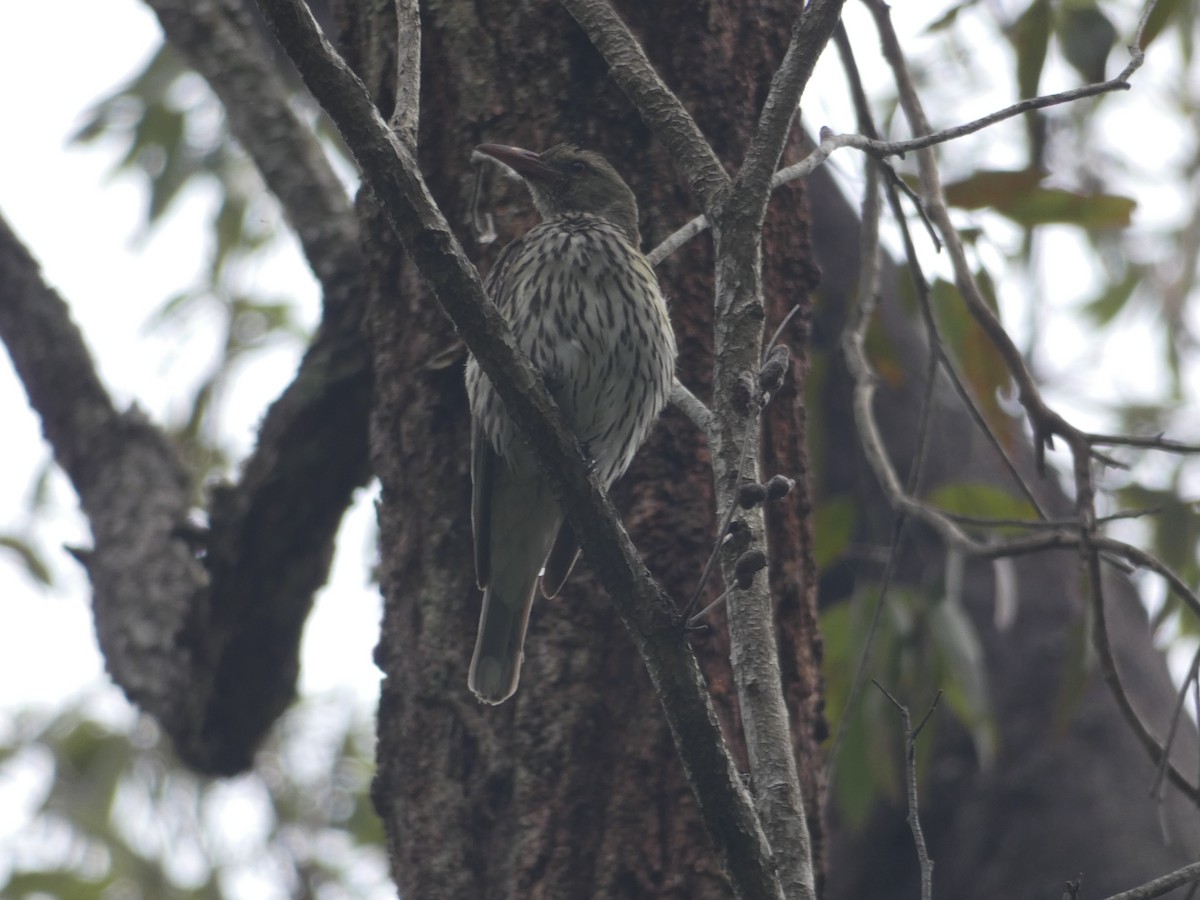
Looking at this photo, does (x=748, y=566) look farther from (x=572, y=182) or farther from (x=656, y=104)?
(x=572, y=182)

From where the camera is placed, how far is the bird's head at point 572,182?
9.90 feet

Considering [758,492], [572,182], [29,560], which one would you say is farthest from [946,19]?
[29,560]

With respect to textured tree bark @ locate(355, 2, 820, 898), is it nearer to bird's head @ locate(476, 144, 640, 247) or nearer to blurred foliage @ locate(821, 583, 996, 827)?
bird's head @ locate(476, 144, 640, 247)

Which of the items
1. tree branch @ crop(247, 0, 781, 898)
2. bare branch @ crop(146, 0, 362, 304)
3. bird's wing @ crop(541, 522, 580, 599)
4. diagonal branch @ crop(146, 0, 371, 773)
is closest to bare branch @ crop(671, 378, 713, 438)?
tree branch @ crop(247, 0, 781, 898)

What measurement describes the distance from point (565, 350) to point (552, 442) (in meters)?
1.18

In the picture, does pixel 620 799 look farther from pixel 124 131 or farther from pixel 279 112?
pixel 124 131

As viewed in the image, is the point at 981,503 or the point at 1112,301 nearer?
the point at 981,503

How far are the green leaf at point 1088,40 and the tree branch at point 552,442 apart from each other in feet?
7.67

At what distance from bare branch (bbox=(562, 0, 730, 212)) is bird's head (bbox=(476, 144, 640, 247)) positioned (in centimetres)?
66

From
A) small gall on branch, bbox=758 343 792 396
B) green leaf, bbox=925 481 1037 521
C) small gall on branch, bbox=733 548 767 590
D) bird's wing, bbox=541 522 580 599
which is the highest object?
green leaf, bbox=925 481 1037 521

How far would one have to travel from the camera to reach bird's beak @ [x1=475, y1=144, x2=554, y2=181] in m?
2.94

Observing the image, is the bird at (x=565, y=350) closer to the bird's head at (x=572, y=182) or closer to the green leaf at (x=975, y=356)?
the bird's head at (x=572, y=182)

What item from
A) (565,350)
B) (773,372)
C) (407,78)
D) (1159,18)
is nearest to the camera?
(773,372)

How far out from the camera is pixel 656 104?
7.23 ft
